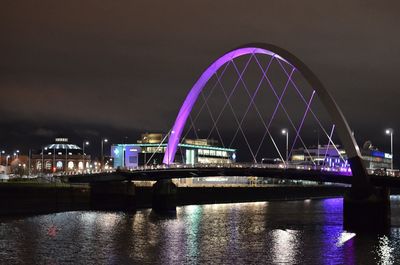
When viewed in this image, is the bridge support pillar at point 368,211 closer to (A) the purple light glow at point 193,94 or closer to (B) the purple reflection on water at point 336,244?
(B) the purple reflection on water at point 336,244

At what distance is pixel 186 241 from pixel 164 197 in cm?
3847

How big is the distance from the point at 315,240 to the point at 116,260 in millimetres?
20110

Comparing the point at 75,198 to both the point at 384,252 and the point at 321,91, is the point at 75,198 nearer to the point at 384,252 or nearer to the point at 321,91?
the point at 321,91

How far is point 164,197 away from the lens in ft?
312

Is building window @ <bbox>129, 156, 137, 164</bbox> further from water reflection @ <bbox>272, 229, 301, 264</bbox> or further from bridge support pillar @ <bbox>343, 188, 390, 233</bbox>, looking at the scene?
water reflection @ <bbox>272, 229, 301, 264</bbox>

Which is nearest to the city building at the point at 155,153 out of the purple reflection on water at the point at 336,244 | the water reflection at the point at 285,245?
the purple reflection on water at the point at 336,244

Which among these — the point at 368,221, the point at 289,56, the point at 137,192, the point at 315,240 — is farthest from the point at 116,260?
the point at 137,192

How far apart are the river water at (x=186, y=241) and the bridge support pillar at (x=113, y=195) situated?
1982 cm

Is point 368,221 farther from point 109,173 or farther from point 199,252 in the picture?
point 109,173

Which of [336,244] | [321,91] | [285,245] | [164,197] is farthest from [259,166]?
[285,245]

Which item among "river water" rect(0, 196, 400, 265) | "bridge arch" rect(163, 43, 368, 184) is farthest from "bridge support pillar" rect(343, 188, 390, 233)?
"bridge arch" rect(163, 43, 368, 184)

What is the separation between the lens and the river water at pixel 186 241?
47156 mm

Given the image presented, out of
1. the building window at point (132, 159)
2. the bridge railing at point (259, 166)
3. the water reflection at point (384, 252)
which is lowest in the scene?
the water reflection at point (384, 252)

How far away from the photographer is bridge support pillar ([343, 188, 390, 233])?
68.6m
